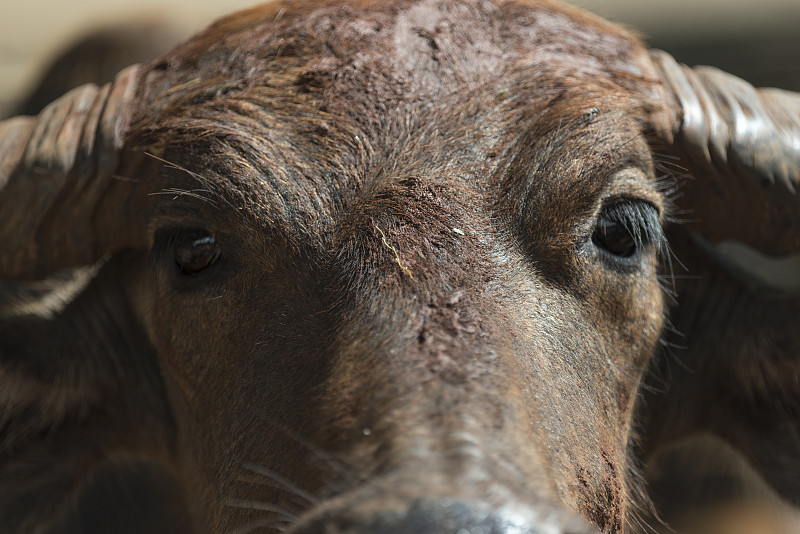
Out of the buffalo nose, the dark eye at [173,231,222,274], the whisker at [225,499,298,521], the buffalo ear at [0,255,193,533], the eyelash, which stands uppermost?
the buffalo nose

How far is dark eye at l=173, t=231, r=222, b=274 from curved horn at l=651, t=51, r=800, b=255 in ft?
4.93

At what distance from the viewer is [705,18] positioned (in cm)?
829

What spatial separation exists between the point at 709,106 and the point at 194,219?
67.0 inches

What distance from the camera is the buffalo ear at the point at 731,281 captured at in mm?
2824

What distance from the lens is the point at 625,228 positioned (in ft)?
8.55

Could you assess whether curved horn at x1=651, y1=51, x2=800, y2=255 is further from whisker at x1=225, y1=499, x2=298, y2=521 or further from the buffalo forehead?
whisker at x1=225, y1=499, x2=298, y2=521

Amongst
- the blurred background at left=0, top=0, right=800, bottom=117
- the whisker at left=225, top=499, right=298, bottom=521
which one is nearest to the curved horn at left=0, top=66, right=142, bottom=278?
the whisker at left=225, top=499, right=298, bottom=521

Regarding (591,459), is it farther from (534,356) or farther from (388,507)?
(388,507)

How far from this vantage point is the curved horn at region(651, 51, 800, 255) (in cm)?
281

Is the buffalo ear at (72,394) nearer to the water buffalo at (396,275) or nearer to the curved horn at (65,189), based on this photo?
the water buffalo at (396,275)

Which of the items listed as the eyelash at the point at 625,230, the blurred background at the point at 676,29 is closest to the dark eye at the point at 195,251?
the eyelash at the point at 625,230

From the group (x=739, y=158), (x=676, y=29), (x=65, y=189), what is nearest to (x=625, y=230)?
(x=739, y=158)

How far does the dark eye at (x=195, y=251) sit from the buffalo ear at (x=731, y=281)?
1.45 meters

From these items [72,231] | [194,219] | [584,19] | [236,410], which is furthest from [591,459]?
[72,231]
